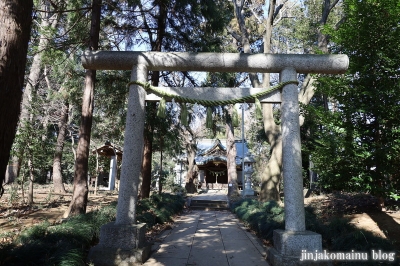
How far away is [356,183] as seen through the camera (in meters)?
6.03

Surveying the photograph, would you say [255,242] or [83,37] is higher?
[83,37]

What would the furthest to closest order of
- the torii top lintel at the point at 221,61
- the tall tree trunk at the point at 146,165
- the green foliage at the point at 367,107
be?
the tall tree trunk at the point at 146,165, the green foliage at the point at 367,107, the torii top lintel at the point at 221,61

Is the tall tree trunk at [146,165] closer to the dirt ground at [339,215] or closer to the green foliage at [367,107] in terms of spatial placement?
the dirt ground at [339,215]

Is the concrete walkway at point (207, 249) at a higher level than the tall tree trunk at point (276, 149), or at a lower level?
lower

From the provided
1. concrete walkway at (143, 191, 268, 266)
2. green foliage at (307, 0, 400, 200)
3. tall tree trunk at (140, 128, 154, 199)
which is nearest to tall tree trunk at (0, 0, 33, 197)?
concrete walkway at (143, 191, 268, 266)

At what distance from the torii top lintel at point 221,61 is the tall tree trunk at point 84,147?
223cm

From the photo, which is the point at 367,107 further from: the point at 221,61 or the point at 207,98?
the point at 207,98

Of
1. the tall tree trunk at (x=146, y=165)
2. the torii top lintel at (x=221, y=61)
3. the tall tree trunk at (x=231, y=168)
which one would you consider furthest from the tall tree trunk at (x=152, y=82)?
the tall tree trunk at (x=231, y=168)

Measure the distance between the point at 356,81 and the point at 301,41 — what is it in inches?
497

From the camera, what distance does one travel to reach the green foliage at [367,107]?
18.7ft

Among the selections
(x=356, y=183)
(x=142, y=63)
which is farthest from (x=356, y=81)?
(x=142, y=63)

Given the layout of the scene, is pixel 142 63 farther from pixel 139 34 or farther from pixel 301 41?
pixel 301 41

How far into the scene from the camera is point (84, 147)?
671cm

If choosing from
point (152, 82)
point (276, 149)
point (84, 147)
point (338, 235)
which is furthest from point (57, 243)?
point (276, 149)
